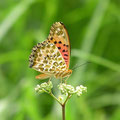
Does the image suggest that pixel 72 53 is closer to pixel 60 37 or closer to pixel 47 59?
pixel 60 37

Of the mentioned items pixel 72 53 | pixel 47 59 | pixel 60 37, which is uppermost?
pixel 60 37

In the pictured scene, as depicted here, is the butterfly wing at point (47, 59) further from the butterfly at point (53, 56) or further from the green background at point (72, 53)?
the green background at point (72, 53)

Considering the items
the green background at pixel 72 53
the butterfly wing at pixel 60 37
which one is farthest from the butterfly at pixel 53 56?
the green background at pixel 72 53

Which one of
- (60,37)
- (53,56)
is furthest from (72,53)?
(53,56)

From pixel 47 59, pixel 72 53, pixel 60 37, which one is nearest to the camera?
pixel 47 59

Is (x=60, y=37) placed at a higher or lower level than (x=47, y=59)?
higher

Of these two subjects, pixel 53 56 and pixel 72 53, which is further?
pixel 72 53
